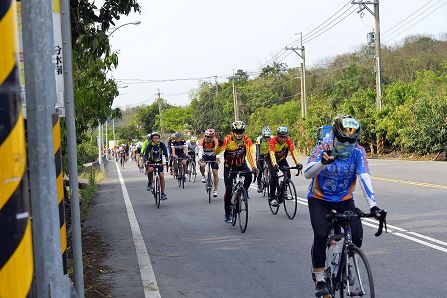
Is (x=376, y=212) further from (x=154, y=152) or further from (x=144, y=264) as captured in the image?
(x=154, y=152)

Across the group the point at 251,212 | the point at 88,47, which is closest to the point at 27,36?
the point at 88,47

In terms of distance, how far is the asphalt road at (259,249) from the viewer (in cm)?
653

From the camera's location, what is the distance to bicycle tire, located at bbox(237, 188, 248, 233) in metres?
10.2

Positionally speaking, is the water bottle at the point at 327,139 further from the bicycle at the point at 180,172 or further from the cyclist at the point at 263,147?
the bicycle at the point at 180,172

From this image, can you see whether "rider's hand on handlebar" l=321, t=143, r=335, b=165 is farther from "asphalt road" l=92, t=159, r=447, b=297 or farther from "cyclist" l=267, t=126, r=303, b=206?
"cyclist" l=267, t=126, r=303, b=206

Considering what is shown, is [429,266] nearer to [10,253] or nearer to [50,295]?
[50,295]

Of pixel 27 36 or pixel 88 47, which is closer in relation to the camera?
pixel 27 36

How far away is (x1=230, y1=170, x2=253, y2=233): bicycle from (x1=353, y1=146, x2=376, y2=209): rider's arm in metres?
5.03

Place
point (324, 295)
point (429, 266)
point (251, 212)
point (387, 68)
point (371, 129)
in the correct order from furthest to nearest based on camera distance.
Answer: point (387, 68), point (371, 129), point (251, 212), point (429, 266), point (324, 295)

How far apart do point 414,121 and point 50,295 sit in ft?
99.0

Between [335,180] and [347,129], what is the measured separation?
695 mm

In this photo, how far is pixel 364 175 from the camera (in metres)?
5.14

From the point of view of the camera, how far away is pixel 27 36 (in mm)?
2746

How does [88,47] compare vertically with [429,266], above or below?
above
